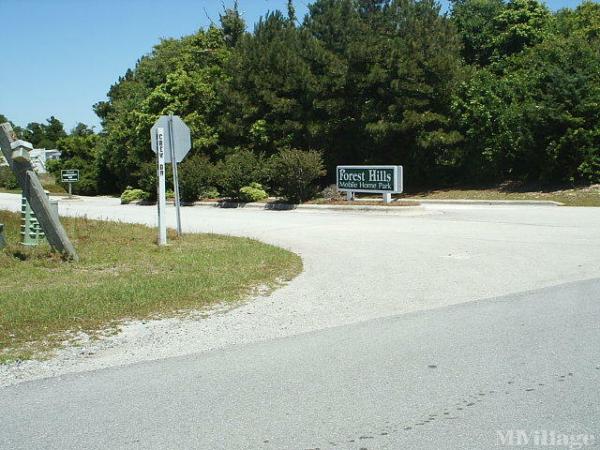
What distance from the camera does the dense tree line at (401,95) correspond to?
993 inches

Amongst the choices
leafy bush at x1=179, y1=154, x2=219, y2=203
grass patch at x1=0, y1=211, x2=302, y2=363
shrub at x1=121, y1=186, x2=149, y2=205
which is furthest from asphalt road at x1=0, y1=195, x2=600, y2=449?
shrub at x1=121, y1=186, x2=149, y2=205

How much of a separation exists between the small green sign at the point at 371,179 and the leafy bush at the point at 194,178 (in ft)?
26.6

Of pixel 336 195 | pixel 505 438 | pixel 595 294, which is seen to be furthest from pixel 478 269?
pixel 336 195

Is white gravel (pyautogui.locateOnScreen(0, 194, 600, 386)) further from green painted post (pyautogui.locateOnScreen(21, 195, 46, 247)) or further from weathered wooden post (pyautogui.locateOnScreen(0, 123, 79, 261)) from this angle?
green painted post (pyautogui.locateOnScreen(21, 195, 46, 247))

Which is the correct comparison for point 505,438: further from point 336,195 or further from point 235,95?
point 235,95

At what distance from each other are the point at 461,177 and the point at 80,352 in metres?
25.5

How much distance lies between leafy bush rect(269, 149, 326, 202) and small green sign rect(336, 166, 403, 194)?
1045 mm

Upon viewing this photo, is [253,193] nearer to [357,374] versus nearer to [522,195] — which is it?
[522,195]

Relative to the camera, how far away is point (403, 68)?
2739 centimetres

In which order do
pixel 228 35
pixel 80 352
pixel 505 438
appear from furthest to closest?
1. pixel 228 35
2. pixel 80 352
3. pixel 505 438

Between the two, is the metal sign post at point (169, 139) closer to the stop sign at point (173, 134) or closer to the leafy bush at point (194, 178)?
the stop sign at point (173, 134)

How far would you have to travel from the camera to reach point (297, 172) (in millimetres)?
25781

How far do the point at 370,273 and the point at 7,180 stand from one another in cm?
5649

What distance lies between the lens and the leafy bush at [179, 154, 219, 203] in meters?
31.1
